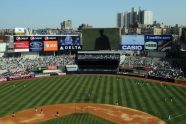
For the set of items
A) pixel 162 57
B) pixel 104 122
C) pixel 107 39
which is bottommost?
pixel 104 122

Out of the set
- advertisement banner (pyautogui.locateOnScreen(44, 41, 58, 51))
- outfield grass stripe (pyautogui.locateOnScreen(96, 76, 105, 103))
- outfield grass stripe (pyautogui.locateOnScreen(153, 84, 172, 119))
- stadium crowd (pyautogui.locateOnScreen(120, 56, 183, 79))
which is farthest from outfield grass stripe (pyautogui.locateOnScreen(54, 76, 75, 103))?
advertisement banner (pyautogui.locateOnScreen(44, 41, 58, 51))

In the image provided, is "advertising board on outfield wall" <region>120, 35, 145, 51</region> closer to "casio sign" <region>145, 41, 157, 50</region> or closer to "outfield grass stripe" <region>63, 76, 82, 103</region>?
"casio sign" <region>145, 41, 157, 50</region>

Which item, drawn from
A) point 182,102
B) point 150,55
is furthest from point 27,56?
point 182,102

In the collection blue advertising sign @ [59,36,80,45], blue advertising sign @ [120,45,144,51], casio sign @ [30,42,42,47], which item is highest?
blue advertising sign @ [59,36,80,45]

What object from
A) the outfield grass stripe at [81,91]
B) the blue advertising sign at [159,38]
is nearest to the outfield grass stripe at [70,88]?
the outfield grass stripe at [81,91]

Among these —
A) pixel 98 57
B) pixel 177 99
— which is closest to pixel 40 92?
pixel 177 99

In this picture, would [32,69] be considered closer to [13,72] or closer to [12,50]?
[13,72]

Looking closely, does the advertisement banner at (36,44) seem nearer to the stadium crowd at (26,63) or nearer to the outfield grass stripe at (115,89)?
the stadium crowd at (26,63)
